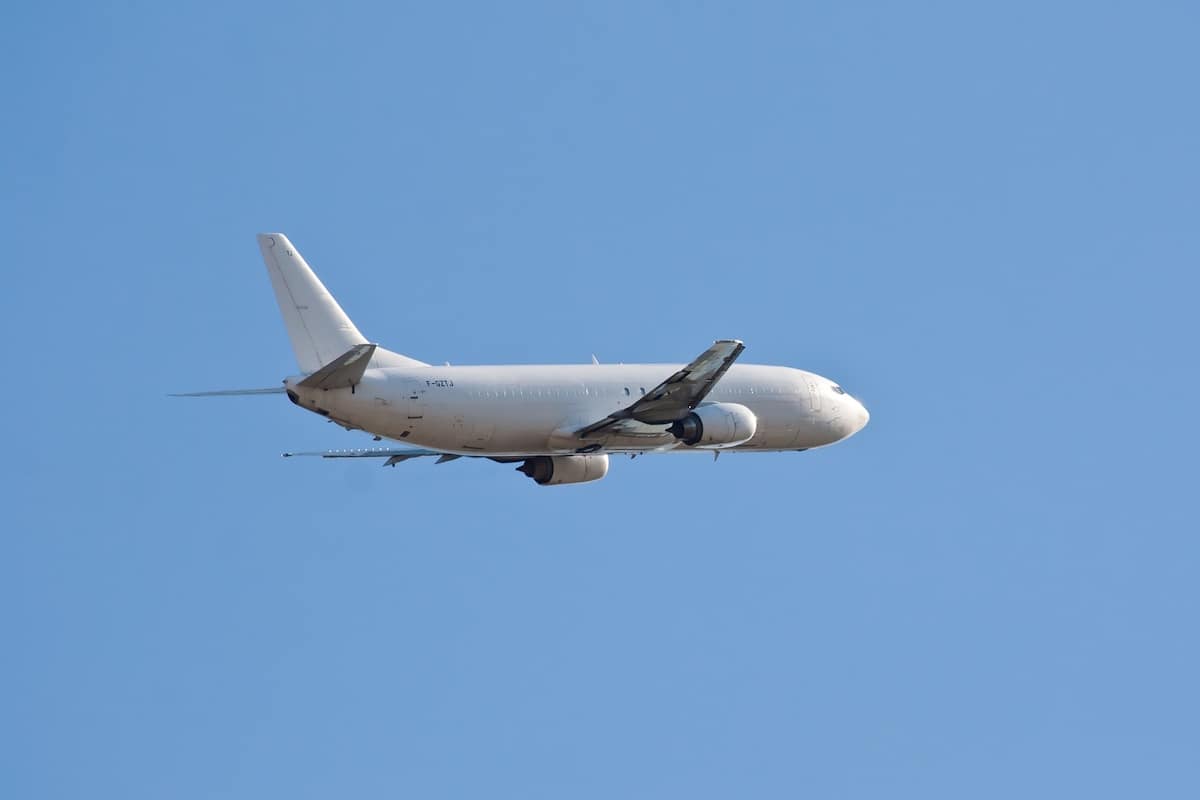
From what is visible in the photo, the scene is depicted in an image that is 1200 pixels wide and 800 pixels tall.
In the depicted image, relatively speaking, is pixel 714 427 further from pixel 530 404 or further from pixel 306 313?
pixel 306 313

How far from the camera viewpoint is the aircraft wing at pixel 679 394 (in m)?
59.4

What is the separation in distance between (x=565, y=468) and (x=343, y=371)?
11.1m

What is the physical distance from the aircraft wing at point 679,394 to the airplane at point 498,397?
4 centimetres

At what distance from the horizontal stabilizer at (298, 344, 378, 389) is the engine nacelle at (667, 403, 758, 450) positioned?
9.81m

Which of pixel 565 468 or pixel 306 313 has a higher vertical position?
pixel 306 313

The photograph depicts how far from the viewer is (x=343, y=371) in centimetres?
5741

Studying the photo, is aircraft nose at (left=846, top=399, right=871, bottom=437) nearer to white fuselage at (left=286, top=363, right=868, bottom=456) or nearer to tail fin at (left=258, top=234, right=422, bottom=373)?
white fuselage at (left=286, top=363, right=868, bottom=456)

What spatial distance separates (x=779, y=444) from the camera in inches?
2645

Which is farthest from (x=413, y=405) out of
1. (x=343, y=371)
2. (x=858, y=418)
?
(x=858, y=418)

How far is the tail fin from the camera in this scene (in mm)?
59656

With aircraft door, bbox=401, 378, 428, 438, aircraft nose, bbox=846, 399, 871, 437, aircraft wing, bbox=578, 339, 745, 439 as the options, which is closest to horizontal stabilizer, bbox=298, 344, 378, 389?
aircraft door, bbox=401, 378, 428, 438

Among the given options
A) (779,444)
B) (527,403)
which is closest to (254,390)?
(527,403)

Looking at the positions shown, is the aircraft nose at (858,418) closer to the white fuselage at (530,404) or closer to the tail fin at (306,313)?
the white fuselage at (530,404)

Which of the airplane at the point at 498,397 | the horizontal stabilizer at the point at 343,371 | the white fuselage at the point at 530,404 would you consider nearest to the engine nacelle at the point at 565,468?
the airplane at the point at 498,397
